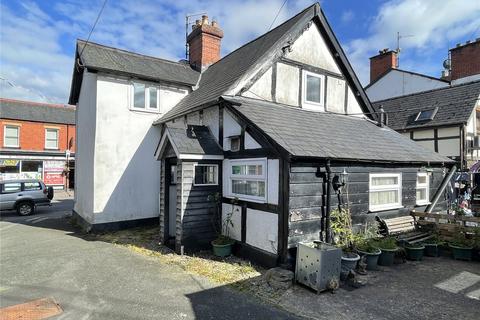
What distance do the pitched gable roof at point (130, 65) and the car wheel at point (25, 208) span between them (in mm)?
6746

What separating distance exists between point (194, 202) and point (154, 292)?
→ 3.08 metres

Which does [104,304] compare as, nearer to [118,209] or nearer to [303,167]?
[303,167]

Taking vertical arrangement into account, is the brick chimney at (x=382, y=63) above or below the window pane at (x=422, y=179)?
above

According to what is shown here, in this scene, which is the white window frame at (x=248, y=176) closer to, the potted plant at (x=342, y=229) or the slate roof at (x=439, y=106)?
the potted plant at (x=342, y=229)

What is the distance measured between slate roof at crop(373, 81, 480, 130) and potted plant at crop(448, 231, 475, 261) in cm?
964

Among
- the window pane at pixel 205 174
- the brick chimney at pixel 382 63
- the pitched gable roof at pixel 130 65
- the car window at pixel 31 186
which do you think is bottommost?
the car window at pixel 31 186

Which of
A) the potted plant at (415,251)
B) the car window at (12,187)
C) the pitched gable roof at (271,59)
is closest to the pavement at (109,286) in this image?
the potted plant at (415,251)

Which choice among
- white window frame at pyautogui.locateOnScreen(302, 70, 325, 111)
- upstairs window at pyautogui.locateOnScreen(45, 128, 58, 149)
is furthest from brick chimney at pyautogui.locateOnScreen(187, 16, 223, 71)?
upstairs window at pyautogui.locateOnScreen(45, 128, 58, 149)

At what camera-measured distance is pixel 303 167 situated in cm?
742

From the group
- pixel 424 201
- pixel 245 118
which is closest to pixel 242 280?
pixel 245 118

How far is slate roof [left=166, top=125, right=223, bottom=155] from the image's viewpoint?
8.71 m

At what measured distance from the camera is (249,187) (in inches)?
329

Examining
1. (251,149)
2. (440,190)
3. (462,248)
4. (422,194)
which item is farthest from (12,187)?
(440,190)

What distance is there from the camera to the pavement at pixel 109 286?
211 inches
